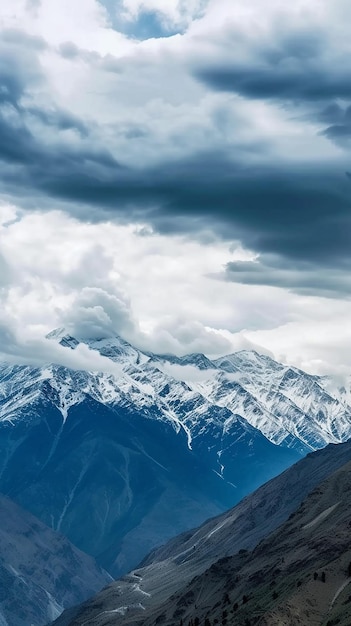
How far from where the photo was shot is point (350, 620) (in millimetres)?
194500
